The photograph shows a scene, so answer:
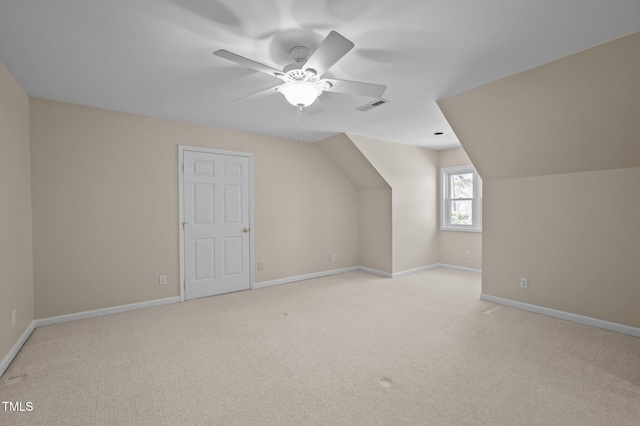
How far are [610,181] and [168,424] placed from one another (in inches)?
173

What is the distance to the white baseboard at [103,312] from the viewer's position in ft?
10.5

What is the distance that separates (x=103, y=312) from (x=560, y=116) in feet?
17.5

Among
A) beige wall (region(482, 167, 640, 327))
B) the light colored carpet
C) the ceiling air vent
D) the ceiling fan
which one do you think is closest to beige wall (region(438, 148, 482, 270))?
beige wall (region(482, 167, 640, 327))

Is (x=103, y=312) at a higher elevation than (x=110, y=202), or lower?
lower

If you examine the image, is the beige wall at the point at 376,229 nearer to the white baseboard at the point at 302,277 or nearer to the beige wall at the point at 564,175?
the white baseboard at the point at 302,277

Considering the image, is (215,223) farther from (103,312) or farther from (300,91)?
(300,91)

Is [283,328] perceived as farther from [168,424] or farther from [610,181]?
[610,181]

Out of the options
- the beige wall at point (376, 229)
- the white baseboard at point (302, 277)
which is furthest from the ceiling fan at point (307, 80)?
the beige wall at point (376, 229)

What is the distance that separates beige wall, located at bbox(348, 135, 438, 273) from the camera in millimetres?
5164

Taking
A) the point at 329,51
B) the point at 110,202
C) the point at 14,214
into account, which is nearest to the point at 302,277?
the point at 110,202

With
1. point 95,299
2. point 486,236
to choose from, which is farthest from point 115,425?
point 486,236

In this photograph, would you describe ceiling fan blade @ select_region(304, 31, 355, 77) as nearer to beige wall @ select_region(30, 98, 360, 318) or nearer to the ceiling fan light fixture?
the ceiling fan light fixture

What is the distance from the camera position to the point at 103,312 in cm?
347

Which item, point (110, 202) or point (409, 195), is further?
point (409, 195)
